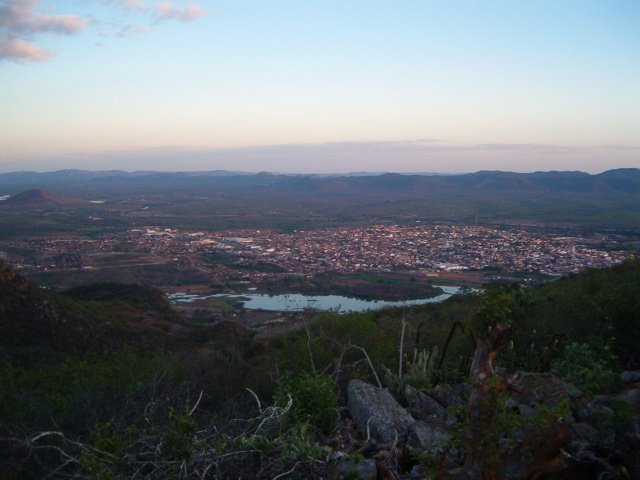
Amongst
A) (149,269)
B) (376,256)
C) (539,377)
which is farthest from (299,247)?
(539,377)

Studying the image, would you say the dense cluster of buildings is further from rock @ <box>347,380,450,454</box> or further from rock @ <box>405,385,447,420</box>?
rock @ <box>347,380,450,454</box>

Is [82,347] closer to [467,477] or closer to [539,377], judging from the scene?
[539,377]

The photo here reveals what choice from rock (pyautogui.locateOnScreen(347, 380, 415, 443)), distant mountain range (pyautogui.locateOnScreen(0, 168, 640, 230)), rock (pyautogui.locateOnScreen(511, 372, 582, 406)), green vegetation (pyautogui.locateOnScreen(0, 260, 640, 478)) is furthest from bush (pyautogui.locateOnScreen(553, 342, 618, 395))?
distant mountain range (pyautogui.locateOnScreen(0, 168, 640, 230))

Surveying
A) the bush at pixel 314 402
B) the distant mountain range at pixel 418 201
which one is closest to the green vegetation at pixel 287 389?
the bush at pixel 314 402

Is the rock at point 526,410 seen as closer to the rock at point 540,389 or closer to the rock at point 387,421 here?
the rock at point 540,389

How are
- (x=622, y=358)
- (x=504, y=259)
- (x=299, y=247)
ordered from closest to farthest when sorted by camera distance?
(x=622, y=358), (x=504, y=259), (x=299, y=247)

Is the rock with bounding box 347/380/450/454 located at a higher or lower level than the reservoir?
higher
